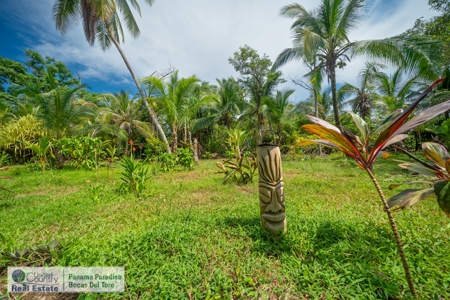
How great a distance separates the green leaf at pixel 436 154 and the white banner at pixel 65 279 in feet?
7.10

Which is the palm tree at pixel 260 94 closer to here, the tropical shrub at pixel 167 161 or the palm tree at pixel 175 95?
the palm tree at pixel 175 95

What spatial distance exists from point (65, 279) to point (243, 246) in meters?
1.28

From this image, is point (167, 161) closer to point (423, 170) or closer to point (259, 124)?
point (423, 170)

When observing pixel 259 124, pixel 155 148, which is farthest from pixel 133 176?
pixel 259 124

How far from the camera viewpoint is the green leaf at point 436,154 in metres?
1.14

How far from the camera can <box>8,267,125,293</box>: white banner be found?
119 cm

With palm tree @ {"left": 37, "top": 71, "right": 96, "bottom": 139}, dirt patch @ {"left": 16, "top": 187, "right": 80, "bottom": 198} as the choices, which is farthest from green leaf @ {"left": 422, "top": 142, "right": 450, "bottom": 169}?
palm tree @ {"left": 37, "top": 71, "right": 96, "bottom": 139}

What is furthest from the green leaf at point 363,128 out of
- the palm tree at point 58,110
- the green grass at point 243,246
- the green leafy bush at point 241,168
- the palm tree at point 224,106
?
the palm tree at point 224,106

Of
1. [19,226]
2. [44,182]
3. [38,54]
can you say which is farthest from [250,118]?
[38,54]

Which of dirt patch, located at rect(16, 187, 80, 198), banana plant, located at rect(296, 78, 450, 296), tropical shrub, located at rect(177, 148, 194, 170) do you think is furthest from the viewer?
tropical shrub, located at rect(177, 148, 194, 170)

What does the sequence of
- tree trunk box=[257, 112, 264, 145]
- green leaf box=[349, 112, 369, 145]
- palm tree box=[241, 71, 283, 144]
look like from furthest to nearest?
tree trunk box=[257, 112, 264, 145] → palm tree box=[241, 71, 283, 144] → green leaf box=[349, 112, 369, 145]

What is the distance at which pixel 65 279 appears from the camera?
4.04 ft

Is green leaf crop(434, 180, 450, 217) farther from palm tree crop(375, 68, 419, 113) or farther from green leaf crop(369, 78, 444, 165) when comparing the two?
palm tree crop(375, 68, 419, 113)

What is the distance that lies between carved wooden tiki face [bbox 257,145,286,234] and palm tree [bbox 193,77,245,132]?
33.1ft
